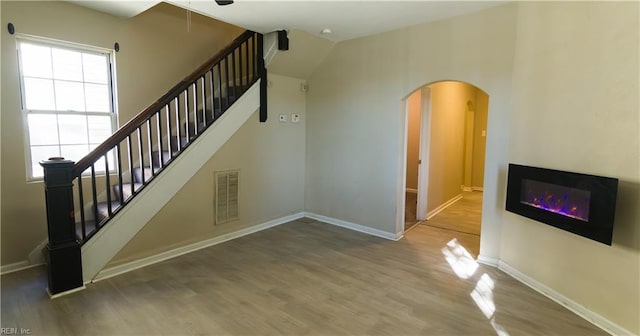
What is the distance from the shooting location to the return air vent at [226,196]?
414cm

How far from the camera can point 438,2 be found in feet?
10.6

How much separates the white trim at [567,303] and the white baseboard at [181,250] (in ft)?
10.1

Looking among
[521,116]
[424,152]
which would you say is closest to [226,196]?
[424,152]

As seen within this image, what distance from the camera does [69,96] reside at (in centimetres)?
356

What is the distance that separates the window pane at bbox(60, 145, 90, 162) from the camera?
3.58 m

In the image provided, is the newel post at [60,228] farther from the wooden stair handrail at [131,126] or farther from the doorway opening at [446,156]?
the doorway opening at [446,156]

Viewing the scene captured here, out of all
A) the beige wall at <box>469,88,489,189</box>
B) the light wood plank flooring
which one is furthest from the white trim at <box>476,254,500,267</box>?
the beige wall at <box>469,88,489,189</box>

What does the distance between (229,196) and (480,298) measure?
3.11 m

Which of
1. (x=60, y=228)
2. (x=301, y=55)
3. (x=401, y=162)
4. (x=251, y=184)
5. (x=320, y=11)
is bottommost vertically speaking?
(x=60, y=228)

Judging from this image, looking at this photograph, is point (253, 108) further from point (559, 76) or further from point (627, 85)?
point (627, 85)

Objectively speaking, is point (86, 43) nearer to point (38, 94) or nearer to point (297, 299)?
point (38, 94)

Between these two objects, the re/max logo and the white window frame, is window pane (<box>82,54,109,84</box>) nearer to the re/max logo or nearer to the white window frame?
the white window frame

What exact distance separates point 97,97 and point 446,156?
5.56 metres

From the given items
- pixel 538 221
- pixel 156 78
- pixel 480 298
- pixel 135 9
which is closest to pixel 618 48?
pixel 538 221
